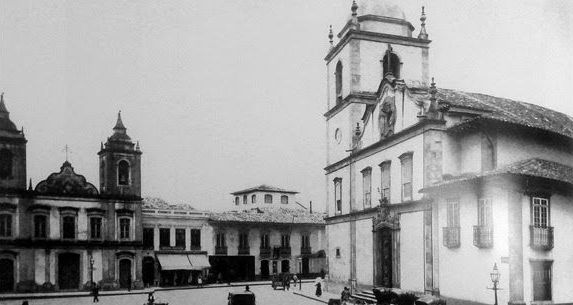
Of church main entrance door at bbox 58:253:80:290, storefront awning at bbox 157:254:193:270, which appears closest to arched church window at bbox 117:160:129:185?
church main entrance door at bbox 58:253:80:290

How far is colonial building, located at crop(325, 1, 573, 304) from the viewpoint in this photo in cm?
1582

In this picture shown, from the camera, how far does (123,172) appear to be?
3325 centimetres

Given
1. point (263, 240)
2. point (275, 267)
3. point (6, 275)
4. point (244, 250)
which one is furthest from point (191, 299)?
point (275, 267)

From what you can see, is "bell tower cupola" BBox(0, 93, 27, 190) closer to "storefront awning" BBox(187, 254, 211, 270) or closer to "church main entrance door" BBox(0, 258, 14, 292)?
"church main entrance door" BBox(0, 258, 14, 292)

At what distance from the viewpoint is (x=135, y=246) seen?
33188 mm

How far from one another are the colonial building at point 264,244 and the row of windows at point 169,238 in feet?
4.58

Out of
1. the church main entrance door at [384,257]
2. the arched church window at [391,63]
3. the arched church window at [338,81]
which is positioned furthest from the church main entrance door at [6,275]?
the arched church window at [391,63]

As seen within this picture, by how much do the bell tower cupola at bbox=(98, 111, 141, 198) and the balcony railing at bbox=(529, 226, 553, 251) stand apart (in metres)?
23.4

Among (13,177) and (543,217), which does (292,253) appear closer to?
(13,177)

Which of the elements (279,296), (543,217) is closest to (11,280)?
(279,296)

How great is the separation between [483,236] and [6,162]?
21463 mm

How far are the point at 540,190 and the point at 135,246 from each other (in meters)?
23.8

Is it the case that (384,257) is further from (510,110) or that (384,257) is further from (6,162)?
(6,162)

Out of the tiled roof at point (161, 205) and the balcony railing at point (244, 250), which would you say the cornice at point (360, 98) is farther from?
the tiled roof at point (161, 205)
